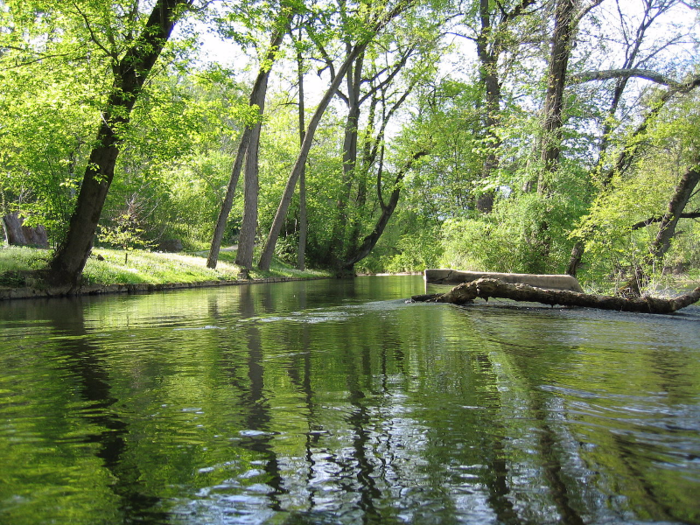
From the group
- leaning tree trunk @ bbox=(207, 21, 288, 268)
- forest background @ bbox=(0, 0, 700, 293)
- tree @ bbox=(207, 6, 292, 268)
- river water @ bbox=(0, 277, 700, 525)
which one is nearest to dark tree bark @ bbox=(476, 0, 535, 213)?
forest background @ bbox=(0, 0, 700, 293)

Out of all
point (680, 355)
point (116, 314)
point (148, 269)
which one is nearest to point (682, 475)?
point (680, 355)

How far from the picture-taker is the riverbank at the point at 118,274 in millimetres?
13250

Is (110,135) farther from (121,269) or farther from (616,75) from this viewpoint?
(616,75)

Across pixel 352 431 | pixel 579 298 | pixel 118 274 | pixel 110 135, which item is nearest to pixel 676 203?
Result: pixel 579 298

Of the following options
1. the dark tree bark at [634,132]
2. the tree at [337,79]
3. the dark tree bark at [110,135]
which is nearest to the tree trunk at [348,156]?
the tree at [337,79]

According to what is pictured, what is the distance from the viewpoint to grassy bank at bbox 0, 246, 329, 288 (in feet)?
43.8

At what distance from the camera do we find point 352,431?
112 inches

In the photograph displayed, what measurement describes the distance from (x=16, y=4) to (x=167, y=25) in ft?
10.3

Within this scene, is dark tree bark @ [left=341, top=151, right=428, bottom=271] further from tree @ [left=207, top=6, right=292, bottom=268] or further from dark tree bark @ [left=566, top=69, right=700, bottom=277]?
dark tree bark @ [left=566, top=69, right=700, bottom=277]

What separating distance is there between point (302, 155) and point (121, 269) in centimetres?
1138

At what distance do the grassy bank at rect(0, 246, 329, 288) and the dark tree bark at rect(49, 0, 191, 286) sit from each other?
25.9 inches

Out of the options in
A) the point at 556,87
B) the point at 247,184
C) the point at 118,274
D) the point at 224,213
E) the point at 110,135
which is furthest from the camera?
the point at 247,184

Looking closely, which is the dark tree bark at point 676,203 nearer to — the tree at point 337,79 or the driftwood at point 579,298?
the driftwood at point 579,298

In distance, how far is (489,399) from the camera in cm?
347
